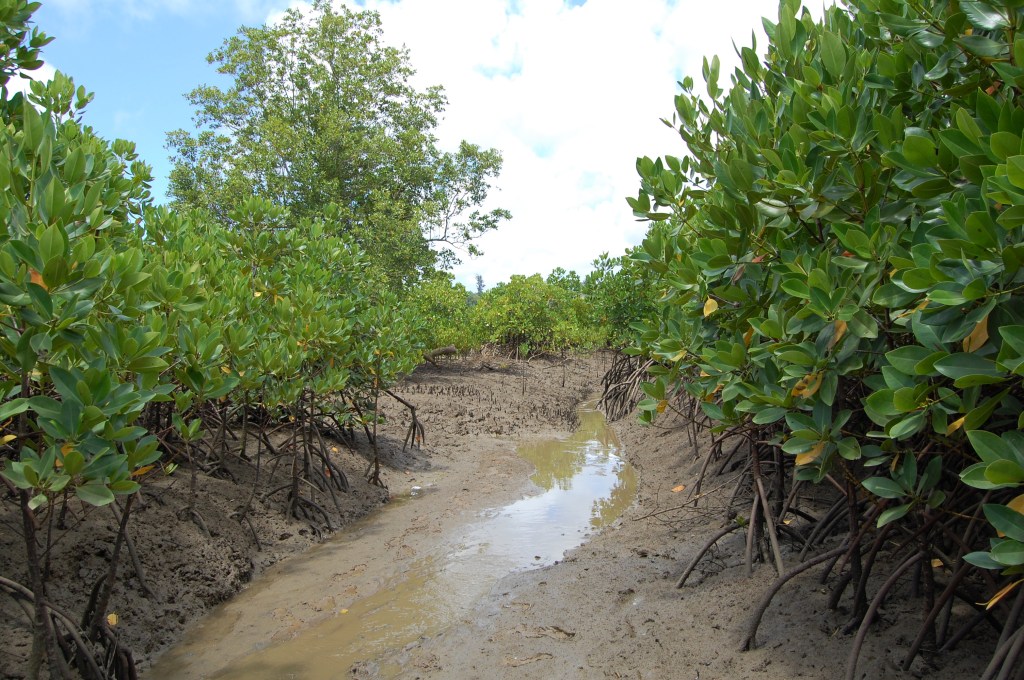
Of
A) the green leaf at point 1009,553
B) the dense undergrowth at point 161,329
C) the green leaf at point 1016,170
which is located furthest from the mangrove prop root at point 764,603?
the dense undergrowth at point 161,329

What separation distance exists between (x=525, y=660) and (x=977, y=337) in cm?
239

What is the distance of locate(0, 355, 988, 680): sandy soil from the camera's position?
2590 mm

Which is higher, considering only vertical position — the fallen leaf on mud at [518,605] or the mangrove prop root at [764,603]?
the mangrove prop root at [764,603]

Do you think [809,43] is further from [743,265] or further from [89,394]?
[89,394]

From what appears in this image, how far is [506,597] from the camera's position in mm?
3812

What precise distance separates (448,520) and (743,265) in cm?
397

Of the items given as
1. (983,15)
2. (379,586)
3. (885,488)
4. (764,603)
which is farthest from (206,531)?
(983,15)

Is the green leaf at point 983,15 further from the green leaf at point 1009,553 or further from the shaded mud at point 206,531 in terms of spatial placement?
the shaded mud at point 206,531

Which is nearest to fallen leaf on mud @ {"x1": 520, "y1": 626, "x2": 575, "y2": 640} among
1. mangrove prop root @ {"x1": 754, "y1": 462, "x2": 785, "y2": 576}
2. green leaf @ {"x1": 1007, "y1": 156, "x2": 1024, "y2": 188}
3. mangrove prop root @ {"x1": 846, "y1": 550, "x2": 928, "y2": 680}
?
mangrove prop root @ {"x1": 754, "y1": 462, "x2": 785, "y2": 576}

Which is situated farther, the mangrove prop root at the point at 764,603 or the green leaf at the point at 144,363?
the mangrove prop root at the point at 764,603

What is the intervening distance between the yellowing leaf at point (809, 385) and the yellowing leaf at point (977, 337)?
0.55 meters

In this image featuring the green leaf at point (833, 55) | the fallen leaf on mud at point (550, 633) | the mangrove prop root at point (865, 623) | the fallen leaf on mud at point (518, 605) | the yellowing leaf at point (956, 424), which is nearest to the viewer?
the yellowing leaf at point (956, 424)

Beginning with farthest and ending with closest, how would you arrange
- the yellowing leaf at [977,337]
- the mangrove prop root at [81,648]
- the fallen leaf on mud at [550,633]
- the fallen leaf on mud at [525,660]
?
1. the fallen leaf on mud at [550,633]
2. the fallen leaf on mud at [525,660]
3. the mangrove prop root at [81,648]
4. the yellowing leaf at [977,337]

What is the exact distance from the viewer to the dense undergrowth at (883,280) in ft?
5.03
